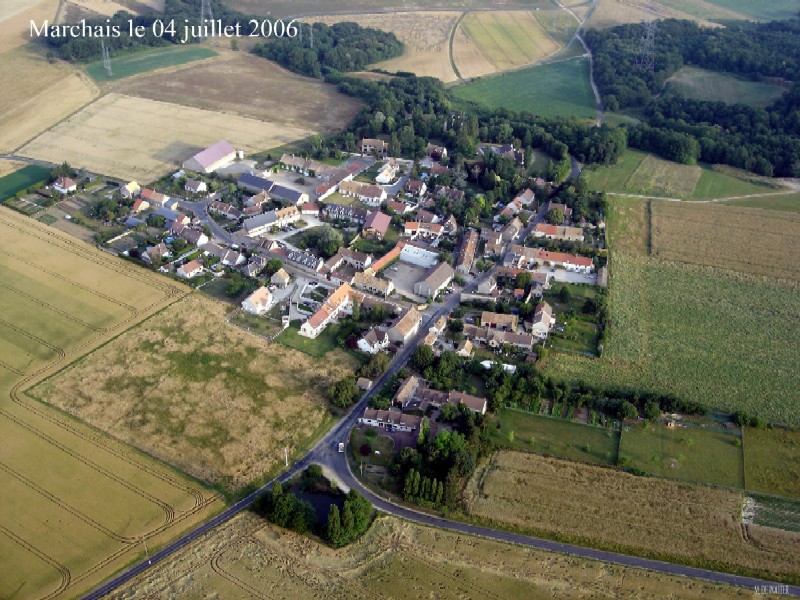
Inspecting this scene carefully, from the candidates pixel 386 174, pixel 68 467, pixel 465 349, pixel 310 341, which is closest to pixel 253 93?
pixel 386 174

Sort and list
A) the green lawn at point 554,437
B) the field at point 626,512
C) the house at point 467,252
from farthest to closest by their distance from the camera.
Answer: the house at point 467,252 < the green lawn at point 554,437 < the field at point 626,512

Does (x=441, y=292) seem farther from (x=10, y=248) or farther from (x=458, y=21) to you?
(x=458, y=21)

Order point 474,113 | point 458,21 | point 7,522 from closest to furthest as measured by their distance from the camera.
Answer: point 7,522
point 474,113
point 458,21

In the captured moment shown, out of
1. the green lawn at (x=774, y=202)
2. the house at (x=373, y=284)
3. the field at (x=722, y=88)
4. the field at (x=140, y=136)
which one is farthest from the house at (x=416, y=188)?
the field at (x=722, y=88)

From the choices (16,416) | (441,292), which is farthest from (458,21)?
(16,416)

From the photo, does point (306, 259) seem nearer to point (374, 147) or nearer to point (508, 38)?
Result: point (374, 147)

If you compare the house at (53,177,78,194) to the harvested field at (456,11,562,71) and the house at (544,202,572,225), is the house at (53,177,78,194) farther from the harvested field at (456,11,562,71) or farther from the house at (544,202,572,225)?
the harvested field at (456,11,562,71)

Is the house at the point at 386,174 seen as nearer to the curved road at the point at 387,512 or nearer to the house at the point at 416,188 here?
the house at the point at 416,188
